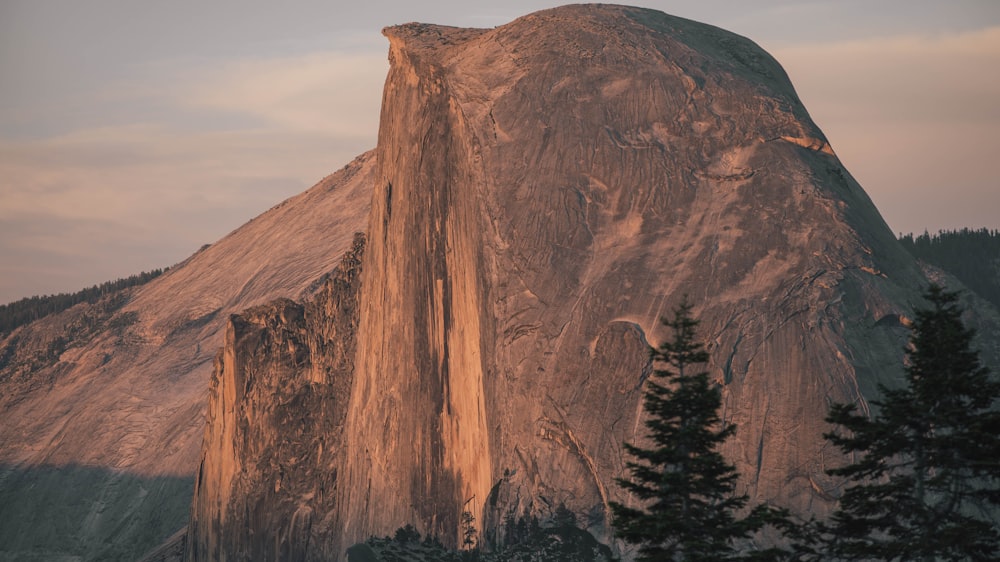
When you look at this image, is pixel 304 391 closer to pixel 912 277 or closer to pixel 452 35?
pixel 452 35

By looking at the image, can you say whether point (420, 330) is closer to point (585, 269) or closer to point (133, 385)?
point (585, 269)

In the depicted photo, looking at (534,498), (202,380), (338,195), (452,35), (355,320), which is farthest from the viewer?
(338,195)

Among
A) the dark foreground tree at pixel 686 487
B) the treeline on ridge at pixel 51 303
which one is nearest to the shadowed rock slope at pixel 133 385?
the treeline on ridge at pixel 51 303

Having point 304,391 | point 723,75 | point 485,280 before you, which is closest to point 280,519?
point 304,391

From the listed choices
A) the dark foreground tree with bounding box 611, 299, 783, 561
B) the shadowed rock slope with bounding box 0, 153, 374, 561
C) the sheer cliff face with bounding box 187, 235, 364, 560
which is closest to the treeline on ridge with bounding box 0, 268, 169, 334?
the shadowed rock slope with bounding box 0, 153, 374, 561

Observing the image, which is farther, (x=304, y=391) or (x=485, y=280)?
(x=304, y=391)

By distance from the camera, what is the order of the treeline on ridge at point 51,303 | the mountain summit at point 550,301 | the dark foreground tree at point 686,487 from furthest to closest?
the treeline on ridge at point 51,303 < the mountain summit at point 550,301 < the dark foreground tree at point 686,487

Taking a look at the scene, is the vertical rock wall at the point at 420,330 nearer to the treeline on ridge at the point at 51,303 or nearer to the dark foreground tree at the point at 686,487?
the dark foreground tree at the point at 686,487
